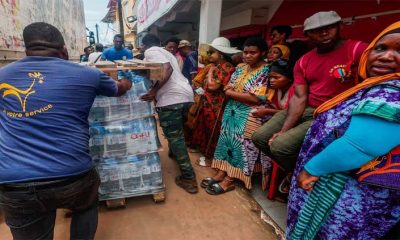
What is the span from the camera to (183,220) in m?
2.51

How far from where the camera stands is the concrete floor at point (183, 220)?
2.31 meters

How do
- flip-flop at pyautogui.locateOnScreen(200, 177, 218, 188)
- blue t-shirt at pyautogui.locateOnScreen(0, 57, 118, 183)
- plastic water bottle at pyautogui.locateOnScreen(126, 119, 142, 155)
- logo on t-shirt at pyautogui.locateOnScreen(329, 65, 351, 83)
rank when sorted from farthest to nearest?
1. flip-flop at pyautogui.locateOnScreen(200, 177, 218, 188)
2. plastic water bottle at pyautogui.locateOnScreen(126, 119, 142, 155)
3. logo on t-shirt at pyautogui.locateOnScreen(329, 65, 351, 83)
4. blue t-shirt at pyautogui.locateOnScreen(0, 57, 118, 183)

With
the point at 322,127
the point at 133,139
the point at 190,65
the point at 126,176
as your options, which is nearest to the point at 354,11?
the point at 322,127

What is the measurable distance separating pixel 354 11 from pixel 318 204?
2.84 m

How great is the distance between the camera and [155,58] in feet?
8.99

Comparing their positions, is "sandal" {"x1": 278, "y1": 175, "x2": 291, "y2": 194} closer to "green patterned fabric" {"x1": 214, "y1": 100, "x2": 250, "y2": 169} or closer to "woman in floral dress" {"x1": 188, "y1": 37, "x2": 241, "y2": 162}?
"green patterned fabric" {"x1": 214, "y1": 100, "x2": 250, "y2": 169}

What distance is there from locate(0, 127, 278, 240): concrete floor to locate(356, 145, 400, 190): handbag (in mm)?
1410

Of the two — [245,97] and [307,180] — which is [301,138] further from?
[245,97]

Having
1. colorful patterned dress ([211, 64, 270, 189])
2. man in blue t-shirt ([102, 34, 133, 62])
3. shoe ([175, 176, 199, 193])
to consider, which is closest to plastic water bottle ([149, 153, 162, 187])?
shoe ([175, 176, 199, 193])

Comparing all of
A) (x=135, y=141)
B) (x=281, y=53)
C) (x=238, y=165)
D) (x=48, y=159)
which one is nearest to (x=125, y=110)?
(x=135, y=141)

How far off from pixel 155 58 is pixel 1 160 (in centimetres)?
173

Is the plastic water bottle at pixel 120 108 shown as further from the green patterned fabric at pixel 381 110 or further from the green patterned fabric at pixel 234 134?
the green patterned fabric at pixel 381 110

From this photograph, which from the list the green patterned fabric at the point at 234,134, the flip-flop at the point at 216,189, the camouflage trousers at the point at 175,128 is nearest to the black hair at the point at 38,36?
the camouflage trousers at the point at 175,128

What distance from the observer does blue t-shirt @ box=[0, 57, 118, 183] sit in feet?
4.67
